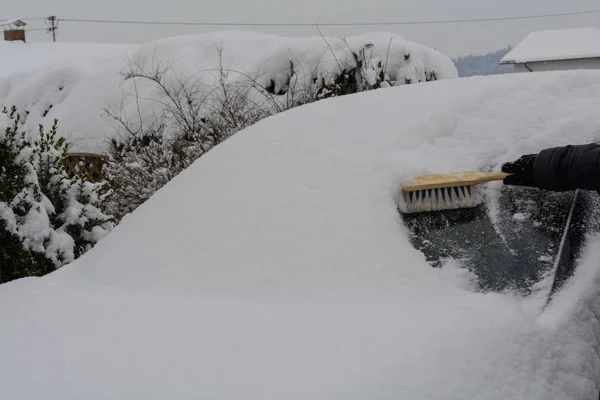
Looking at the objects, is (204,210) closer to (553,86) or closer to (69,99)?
(553,86)

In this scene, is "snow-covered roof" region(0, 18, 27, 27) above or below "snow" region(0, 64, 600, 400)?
above

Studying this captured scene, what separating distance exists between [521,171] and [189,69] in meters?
6.40

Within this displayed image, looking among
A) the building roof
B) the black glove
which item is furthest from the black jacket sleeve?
the building roof

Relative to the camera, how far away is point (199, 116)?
279 inches

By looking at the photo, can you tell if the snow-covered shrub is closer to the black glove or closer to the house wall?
the black glove

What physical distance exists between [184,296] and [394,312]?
957mm

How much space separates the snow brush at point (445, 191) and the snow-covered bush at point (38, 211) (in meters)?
2.42

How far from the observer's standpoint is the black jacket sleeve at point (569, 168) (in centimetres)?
253

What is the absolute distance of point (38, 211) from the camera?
13.3ft

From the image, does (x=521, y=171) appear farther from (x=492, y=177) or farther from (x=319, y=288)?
(x=319, y=288)

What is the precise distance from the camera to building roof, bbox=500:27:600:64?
2427 centimetres

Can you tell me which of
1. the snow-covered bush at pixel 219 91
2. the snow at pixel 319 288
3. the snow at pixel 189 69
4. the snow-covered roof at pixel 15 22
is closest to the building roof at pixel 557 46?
the snow at pixel 189 69

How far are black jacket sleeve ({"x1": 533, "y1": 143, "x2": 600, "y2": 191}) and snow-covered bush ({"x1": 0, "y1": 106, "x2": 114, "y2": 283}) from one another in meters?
3.02

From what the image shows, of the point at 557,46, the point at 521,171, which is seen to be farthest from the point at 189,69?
the point at 557,46
